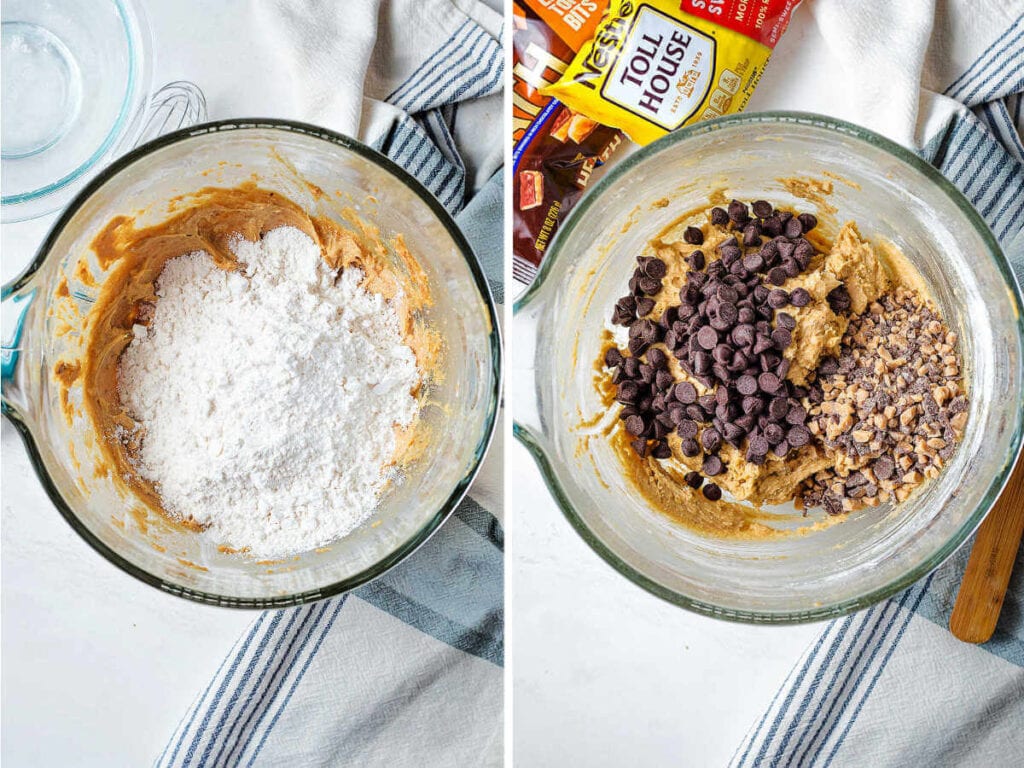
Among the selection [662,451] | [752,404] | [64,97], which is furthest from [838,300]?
[64,97]

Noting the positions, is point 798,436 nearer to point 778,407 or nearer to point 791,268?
point 778,407

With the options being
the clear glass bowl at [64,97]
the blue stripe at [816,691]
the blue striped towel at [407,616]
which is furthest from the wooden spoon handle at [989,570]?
the clear glass bowl at [64,97]

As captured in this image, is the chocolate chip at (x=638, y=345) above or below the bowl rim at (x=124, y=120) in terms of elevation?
above

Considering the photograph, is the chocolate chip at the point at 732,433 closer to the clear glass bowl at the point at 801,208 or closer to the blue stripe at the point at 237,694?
the clear glass bowl at the point at 801,208

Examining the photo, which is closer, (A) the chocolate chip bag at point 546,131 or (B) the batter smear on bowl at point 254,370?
(B) the batter smear on bowl at point 254,370

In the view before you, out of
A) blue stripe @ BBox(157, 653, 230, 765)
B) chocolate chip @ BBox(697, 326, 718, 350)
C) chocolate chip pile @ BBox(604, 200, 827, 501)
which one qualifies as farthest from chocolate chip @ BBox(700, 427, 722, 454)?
blue stripe @ BBox(157, 653, 230, 765)

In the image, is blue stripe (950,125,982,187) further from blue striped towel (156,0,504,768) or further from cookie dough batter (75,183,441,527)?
cookie dough batter (75,183,441,527)

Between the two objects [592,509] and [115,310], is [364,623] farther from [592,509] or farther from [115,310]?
[115,310]
